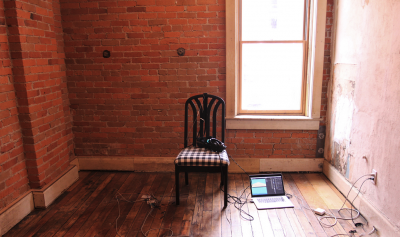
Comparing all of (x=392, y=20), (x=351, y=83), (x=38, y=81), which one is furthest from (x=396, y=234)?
(x=38, y=81)

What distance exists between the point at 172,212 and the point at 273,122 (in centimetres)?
165

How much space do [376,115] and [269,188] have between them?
128 centimetres

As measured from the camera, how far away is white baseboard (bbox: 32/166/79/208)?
288 centimetres

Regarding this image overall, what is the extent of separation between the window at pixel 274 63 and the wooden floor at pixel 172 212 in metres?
0.79

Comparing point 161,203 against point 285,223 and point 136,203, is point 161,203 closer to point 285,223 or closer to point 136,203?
point 136,203

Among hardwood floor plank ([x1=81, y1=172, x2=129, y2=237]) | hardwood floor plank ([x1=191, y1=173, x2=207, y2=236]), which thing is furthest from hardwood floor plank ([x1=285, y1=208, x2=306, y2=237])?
hardwood floor plank ([x1=81, y1=172, x2=129, y2=237])

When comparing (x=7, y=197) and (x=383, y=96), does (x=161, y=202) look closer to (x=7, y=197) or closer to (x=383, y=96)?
(x=7, y=197)

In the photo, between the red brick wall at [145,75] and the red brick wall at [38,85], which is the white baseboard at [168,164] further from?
the red brick wall at [38,85]

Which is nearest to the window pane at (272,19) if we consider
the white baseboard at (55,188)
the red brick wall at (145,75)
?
the red brick wall at (145,75)

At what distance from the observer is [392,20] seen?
7.31 feet

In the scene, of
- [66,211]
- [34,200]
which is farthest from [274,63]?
[34,200]

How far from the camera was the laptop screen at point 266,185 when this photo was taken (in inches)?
121

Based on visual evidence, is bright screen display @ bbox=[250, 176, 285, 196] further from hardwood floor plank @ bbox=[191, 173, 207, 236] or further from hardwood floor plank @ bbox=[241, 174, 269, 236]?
hardwood floor plank @ bbox=[191, 173, 207, 236]

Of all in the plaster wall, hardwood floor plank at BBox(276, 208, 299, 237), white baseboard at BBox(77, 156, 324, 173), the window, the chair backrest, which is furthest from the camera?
white baseboard at BBox(77, 156, 324, 173)
